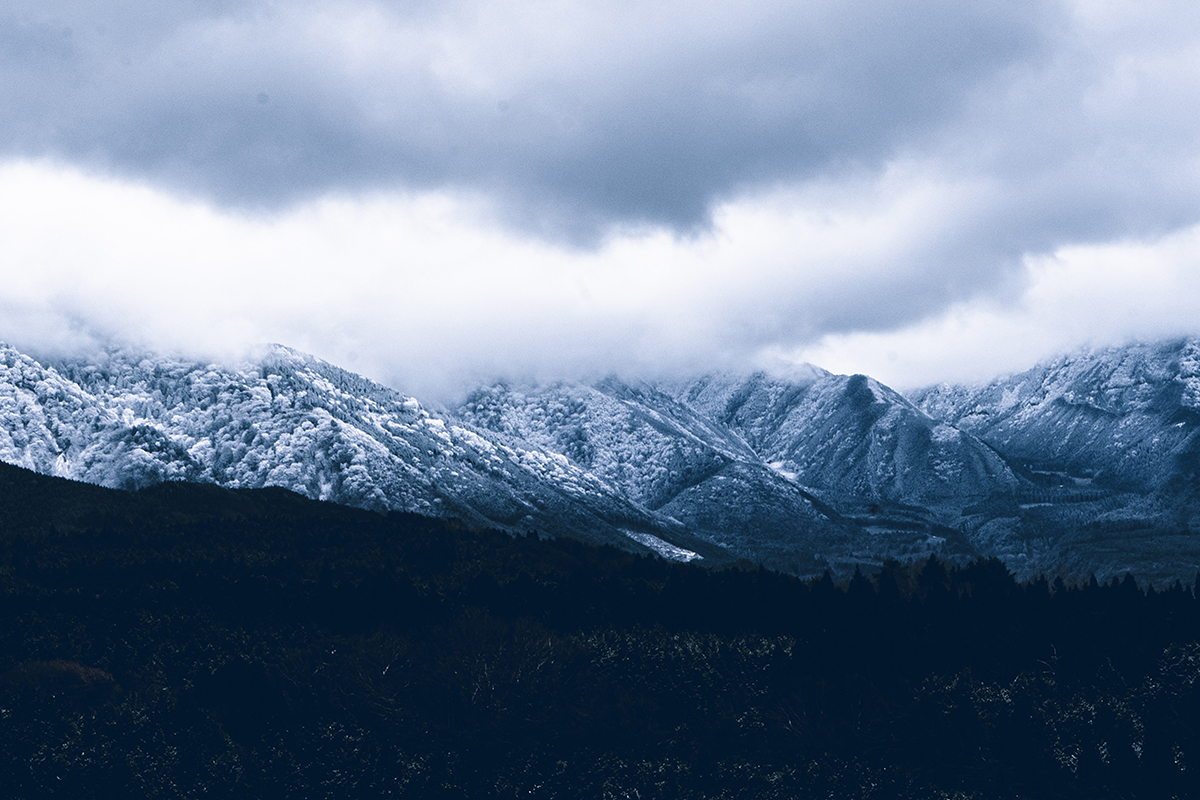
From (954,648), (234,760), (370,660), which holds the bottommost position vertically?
(234,760)

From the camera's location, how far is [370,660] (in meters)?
156

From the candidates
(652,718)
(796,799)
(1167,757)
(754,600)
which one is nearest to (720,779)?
(796,799)

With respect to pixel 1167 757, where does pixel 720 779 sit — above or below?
below

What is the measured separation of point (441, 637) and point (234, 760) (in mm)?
46559

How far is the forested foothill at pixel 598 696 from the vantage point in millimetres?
126625

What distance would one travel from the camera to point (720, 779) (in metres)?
126

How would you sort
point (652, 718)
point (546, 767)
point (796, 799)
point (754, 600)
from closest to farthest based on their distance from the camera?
point (796, 799) → point (546, 767) → point (652, 718) → point (754, 600)

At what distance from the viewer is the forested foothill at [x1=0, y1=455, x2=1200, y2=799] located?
415 feet

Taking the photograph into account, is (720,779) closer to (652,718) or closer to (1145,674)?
(652,718)

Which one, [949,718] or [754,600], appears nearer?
[949,718]

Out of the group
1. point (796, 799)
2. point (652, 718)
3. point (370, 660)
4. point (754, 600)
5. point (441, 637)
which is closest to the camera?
point (796, 799)

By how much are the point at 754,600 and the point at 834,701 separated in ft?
137

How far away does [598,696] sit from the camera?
149m

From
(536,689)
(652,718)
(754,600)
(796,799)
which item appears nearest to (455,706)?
(536,689)
